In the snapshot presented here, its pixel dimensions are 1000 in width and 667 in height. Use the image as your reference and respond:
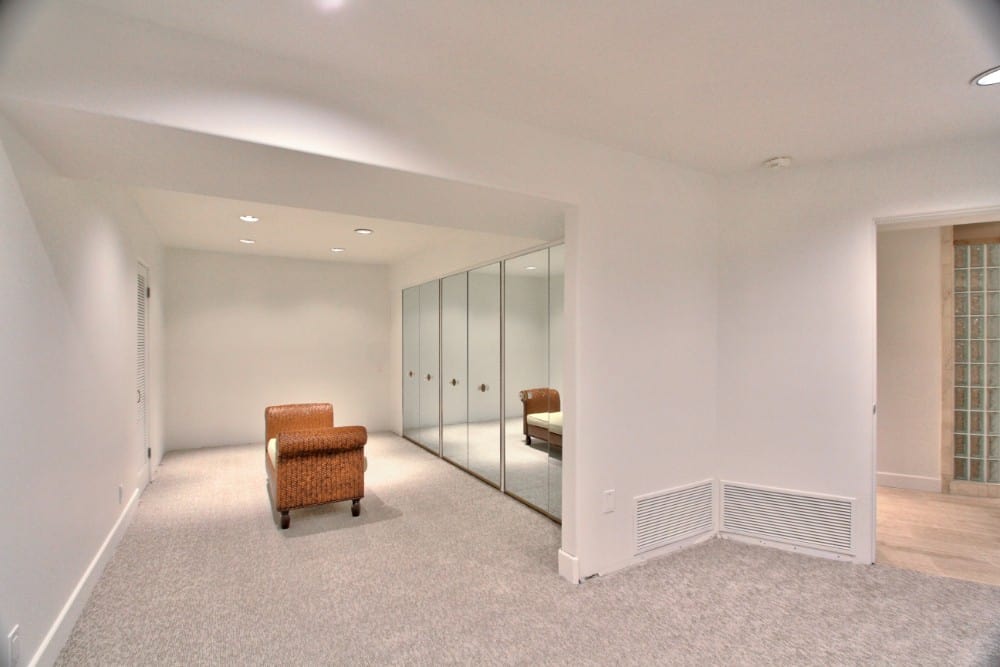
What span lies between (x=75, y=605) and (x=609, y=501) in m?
2.66

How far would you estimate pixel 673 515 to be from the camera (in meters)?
2.91

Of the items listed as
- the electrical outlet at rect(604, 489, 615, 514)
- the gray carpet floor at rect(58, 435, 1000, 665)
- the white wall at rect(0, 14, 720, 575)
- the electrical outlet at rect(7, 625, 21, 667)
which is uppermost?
the white wall at rect(0, 14, 720, 575)

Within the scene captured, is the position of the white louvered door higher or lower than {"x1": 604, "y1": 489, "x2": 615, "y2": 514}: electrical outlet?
higher

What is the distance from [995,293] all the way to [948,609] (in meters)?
2.98

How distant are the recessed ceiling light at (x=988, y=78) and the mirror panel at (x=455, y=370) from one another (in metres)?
3.69

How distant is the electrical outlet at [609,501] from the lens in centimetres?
266

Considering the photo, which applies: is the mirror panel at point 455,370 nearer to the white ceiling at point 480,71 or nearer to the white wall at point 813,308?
the white ceiling at point 480,71

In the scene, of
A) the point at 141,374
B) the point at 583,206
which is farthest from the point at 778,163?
the point at 141,374

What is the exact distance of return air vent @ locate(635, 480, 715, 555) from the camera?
2.79 metres

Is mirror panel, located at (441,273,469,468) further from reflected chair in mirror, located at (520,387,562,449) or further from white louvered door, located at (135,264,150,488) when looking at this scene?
white louvered door, located at (135,264,150,488)

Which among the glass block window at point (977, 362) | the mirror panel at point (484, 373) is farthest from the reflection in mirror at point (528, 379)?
the glass block window at point (977, 362)

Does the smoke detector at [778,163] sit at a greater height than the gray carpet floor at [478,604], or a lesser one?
greater

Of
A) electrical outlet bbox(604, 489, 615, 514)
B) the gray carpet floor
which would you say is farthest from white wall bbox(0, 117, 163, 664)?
electrical outlet bbox(604, 489, 615, 514)

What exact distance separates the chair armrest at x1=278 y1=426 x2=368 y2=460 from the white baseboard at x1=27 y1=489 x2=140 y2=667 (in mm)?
1004
